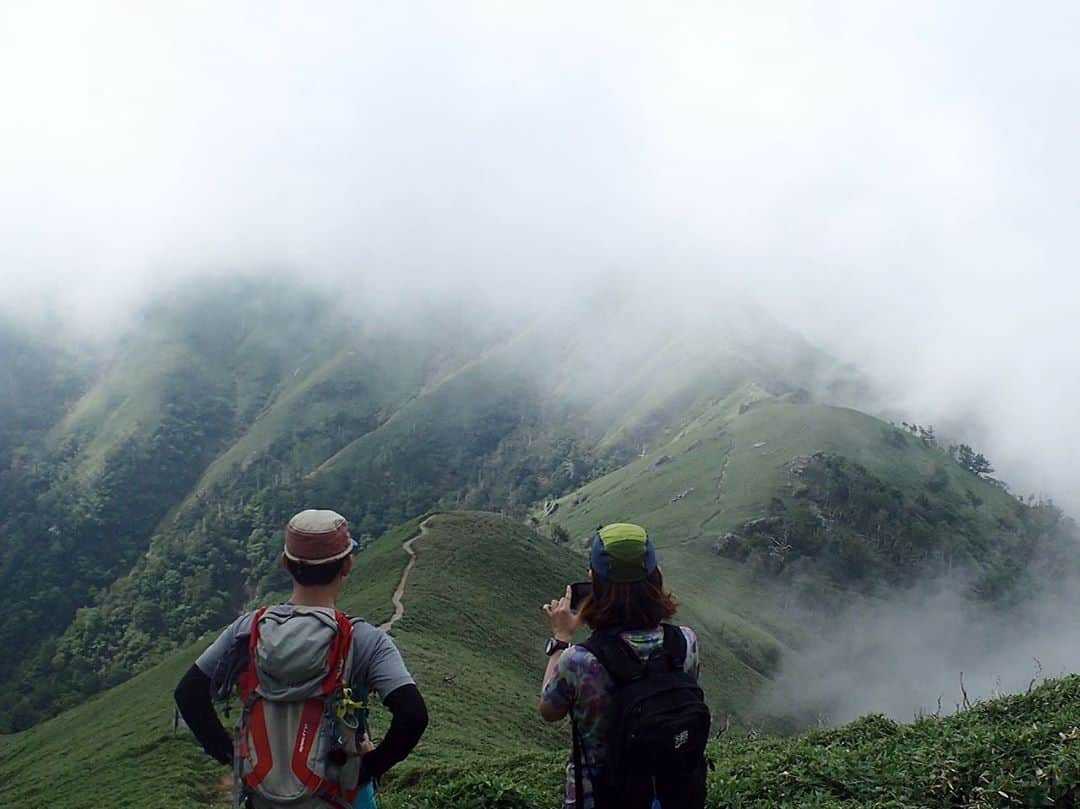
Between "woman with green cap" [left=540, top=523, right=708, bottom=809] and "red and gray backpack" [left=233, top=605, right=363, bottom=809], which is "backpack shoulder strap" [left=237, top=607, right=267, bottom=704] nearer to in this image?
"red and gray backpack" [left=233, top=605, right=363, bottom=809]

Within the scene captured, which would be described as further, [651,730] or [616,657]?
[616,657]

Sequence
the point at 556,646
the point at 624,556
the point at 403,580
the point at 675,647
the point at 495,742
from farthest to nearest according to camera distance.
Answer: the point at 403,580 < the point at 495,742 < the point at 556,646 < the point at 624,556 < the point at 675,647

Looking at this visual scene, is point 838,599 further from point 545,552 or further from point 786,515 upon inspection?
point 545,552

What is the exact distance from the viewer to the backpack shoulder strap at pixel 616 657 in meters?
5.75

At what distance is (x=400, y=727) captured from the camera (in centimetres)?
583

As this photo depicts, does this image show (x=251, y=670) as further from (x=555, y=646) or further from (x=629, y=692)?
(x=629, y=692)

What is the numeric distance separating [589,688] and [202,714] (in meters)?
2.99

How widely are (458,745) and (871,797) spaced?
2342 cm

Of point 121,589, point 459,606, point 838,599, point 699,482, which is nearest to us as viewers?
point 459,606

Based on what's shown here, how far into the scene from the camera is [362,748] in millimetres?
5980

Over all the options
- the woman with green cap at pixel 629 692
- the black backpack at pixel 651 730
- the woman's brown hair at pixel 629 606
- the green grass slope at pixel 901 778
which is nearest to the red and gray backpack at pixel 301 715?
the woman with green cap at pixel 629 692

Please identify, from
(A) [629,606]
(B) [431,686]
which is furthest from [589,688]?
(B) [431,686]

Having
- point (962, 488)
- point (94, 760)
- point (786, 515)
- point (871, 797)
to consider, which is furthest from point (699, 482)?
point (871, 797)

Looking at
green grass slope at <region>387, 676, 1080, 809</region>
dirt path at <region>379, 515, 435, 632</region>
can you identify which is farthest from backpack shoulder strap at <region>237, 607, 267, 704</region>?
dirt path at <region>379, 515, 435, 632</region>
